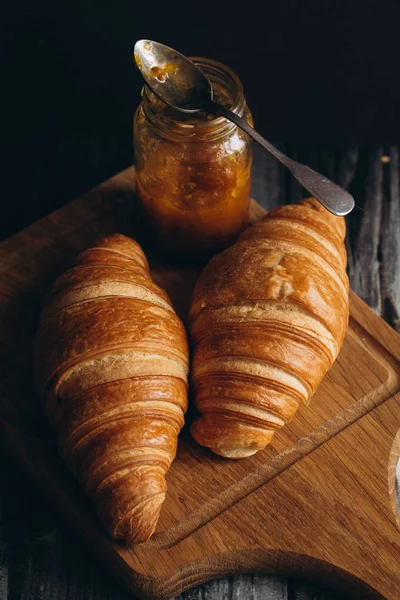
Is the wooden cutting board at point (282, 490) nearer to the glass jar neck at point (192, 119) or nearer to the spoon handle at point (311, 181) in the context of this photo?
the spoon handle at point (311, 181)

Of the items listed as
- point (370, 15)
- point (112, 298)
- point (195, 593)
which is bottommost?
point (195, 593)

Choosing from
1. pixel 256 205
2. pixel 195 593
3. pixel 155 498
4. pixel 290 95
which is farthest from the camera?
pixel 290 95

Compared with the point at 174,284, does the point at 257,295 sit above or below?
above

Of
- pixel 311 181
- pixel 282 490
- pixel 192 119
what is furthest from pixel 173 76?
pixel 282 490

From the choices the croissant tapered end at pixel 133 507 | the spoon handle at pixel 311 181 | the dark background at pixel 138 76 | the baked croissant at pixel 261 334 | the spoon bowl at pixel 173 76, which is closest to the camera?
the croissant tapered end at pixel 133 507

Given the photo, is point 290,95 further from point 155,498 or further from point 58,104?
point 155,498

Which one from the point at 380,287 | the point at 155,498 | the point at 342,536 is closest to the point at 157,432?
the point at 155,498

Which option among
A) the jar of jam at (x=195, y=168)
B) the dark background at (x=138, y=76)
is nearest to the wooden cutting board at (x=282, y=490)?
the jar of jam at (x=195, y=168)
